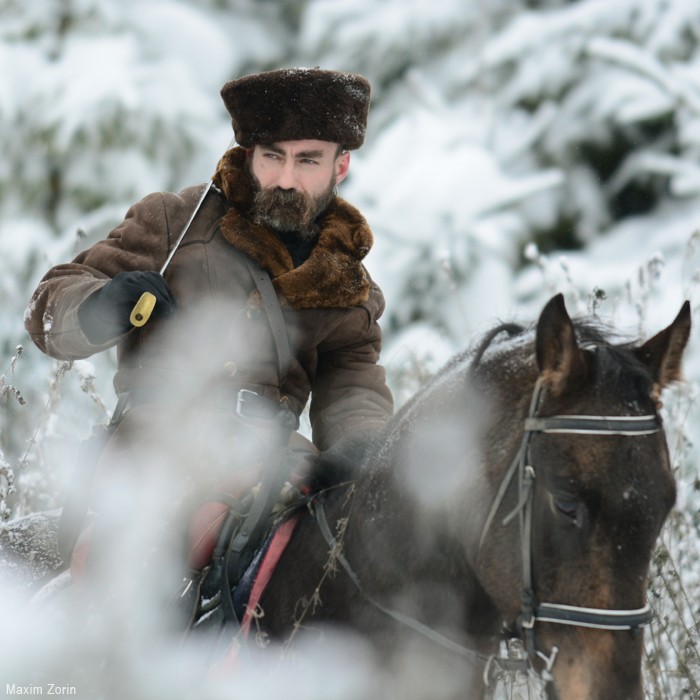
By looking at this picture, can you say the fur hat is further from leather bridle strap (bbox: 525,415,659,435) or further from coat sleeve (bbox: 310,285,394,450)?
leather bridle strap (bbox: 525,415,659,435)

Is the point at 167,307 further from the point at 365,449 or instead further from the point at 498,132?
the point at 498,132

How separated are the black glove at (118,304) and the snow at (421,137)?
2745mm

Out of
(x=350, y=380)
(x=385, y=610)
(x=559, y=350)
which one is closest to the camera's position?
(x=559, y=350)

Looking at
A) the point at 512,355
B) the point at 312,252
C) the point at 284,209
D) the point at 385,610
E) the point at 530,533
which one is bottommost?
the point at 385,610

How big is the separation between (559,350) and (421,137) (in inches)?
196

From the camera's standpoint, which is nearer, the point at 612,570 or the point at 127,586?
the point at 612,570

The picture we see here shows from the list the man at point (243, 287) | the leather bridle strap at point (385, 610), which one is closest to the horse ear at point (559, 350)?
the leather bridle strap at point (385, 610)

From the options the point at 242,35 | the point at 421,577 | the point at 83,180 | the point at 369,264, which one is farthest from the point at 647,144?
the point at 421,577

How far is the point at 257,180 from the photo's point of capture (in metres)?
3.00

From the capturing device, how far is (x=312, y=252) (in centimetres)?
292

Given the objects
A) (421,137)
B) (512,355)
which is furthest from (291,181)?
(421,137)

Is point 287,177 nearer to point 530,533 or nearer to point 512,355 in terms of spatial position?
point 512,355

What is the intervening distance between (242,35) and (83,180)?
1644mm

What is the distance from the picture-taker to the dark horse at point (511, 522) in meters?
1.90
